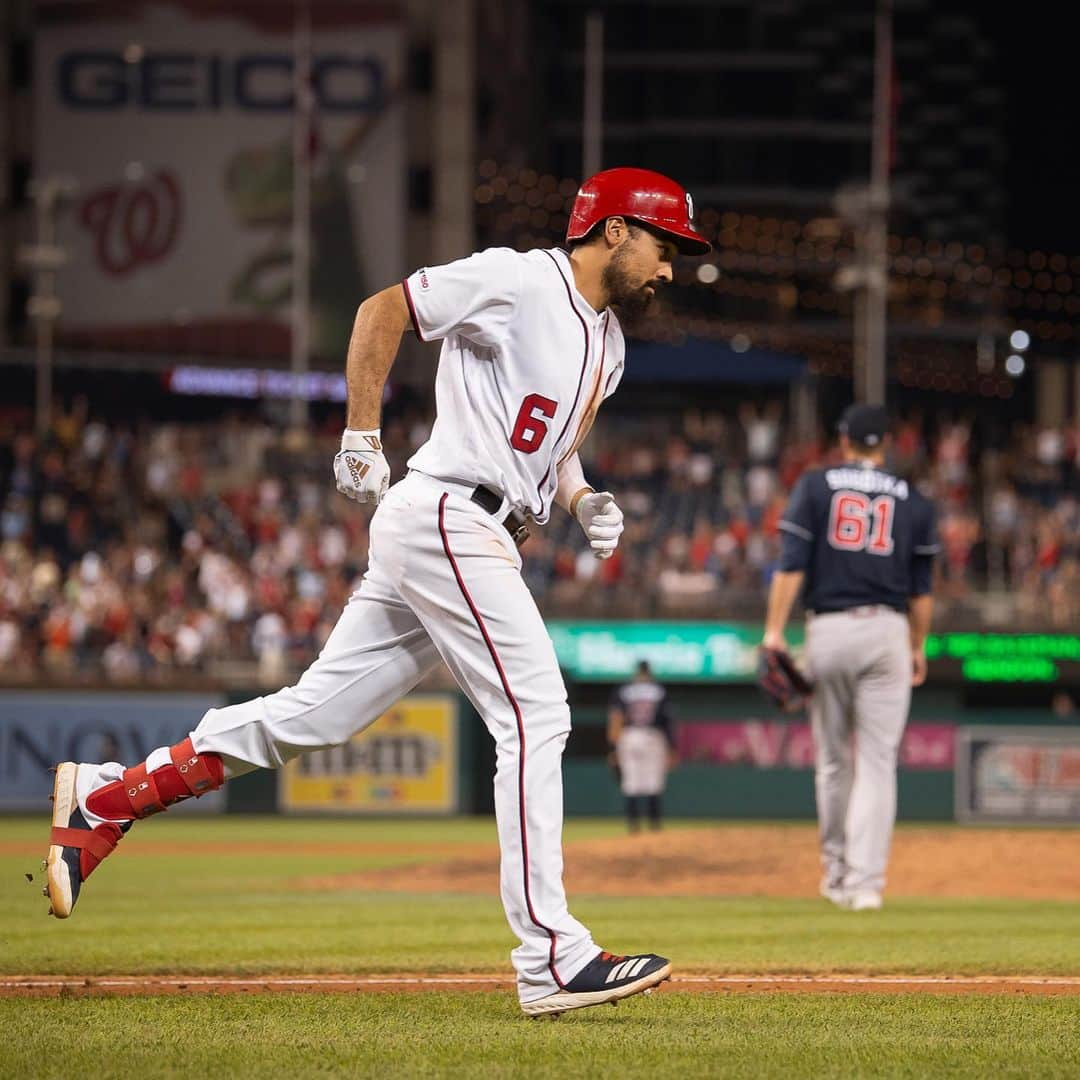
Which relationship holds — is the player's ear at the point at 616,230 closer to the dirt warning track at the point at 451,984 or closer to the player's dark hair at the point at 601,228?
the player's dark hair at the point at 601,228

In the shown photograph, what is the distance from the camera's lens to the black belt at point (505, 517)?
491 cm

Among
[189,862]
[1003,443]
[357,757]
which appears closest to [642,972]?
[189,862]

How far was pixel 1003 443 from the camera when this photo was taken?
135 ft

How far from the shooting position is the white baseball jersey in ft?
15.8

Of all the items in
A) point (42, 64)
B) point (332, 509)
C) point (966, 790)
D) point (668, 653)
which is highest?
point (42, 64)

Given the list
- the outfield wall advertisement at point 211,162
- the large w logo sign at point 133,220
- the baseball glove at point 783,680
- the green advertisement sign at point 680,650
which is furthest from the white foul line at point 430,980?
the large w logo sign at point 133,220

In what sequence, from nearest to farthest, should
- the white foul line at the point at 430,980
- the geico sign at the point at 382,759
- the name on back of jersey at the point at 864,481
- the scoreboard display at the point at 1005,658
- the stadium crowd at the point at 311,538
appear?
1. the white foul line at the point at 430,980
2. the name on back of jersey at the point at 864,481
3. the geico sign at the point at 382,759
4. the scoreboard display at the point at 1005,658
5. the stadium crowd at the point at 311,538

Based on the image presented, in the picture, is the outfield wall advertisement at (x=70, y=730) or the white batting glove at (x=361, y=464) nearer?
the white batting glove at (x=361, y=464)

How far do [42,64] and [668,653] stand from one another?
2470cm

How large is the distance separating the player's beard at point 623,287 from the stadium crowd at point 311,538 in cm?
1786

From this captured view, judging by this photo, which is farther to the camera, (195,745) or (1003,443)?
(1003,443)

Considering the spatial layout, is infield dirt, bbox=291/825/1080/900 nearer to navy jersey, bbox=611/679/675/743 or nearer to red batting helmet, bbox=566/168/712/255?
navy jersey, bbox=611/679/675/743

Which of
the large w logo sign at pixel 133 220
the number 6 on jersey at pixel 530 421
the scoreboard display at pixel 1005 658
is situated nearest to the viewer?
the number 6 on jersey at pixel 530 421

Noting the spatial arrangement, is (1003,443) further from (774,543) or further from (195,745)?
(195,745)
